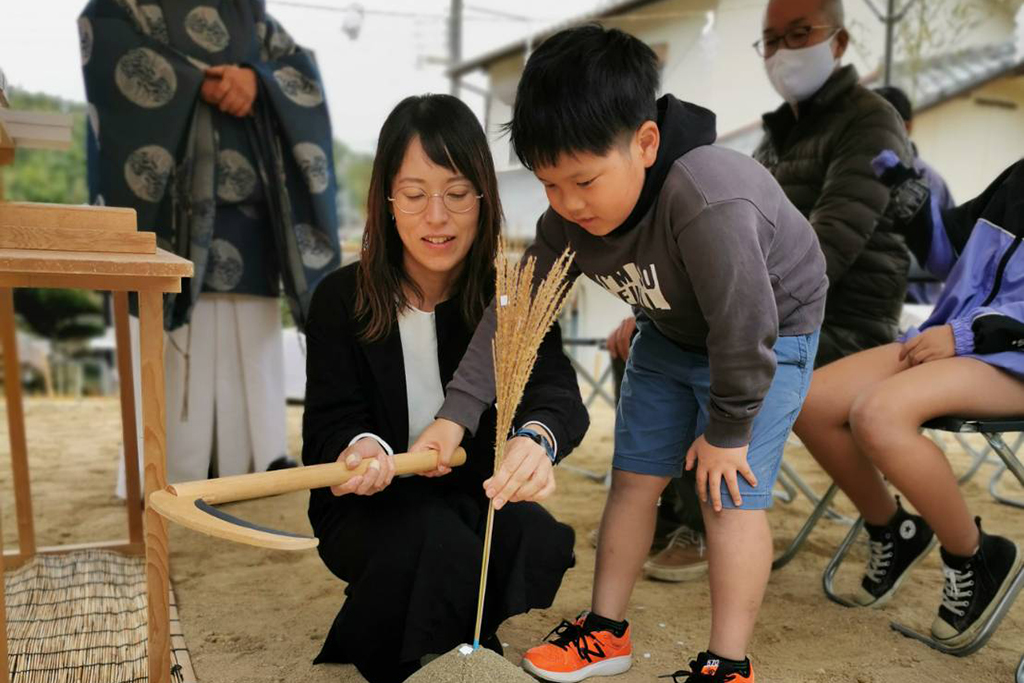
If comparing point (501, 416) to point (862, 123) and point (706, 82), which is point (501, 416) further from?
point (706, 82)

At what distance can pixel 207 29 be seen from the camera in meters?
2.77

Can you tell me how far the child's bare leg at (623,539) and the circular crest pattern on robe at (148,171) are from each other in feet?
5.56

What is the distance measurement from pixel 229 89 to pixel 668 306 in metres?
1.75

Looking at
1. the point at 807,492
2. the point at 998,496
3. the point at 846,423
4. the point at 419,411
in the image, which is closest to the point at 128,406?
the point at 419,411

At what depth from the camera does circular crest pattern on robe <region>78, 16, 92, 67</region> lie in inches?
102

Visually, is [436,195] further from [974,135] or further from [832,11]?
[974,135]

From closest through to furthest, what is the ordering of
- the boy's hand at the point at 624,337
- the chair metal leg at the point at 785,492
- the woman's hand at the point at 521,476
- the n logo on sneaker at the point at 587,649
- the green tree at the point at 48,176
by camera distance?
1. the woman's hand at the point at 521,476
2. the n logo on sneaker at the point at 587,649
3. the boy's hand at the point at 624,337
4. the chair metal leg at the point at 785,492
5. the green tree at the point at 48,176

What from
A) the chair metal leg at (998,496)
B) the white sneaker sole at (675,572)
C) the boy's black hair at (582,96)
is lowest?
the chair metal leg at (998,496)

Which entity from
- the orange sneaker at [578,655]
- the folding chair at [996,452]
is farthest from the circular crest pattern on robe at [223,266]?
the folding chair at [996,452]

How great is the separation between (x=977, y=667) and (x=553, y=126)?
137 centimetres

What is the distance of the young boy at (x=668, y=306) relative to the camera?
1405mm

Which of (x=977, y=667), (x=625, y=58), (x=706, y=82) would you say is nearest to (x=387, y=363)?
(x=625, y=58)

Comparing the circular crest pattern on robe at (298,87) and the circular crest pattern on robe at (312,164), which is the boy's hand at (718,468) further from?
the circular crest pattern on robe at (298,87)

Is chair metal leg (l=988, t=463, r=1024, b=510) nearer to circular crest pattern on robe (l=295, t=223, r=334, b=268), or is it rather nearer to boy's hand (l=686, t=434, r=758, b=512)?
boy's hand (l=686, t=434, r=758, b=512)
